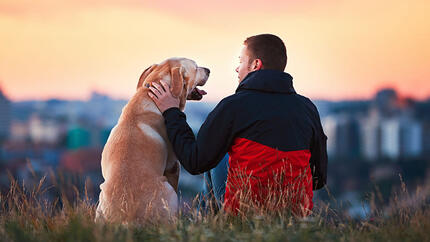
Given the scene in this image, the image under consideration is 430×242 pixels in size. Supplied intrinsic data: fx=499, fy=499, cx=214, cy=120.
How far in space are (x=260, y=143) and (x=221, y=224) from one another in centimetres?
75

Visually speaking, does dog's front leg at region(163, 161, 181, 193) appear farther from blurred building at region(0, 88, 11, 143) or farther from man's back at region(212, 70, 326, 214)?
blurred building at region(0, 88, 11, 143)

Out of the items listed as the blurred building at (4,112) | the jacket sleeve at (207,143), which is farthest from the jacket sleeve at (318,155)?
the blurred building at (4,112)

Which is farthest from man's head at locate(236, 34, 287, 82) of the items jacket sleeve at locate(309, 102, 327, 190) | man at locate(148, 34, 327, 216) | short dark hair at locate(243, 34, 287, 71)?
jacket sleeve at locate(309, 102, 327, 190)

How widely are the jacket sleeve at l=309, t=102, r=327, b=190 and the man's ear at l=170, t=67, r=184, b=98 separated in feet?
4.03

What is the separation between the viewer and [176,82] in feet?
15.0

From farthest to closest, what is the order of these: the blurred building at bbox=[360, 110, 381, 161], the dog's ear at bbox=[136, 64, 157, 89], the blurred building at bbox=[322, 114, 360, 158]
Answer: the blurred building at bbox=[360, 110, 381, 161] < the blurred building at bbox=[322, 114, 360, 158] < the dog's ear at bbox=[136, 64, 157, 89]

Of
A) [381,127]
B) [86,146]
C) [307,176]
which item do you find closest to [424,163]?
[381,127]

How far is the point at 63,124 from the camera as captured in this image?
137 m

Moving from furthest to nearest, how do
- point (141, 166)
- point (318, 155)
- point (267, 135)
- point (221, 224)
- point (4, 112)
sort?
1. point (4, 112)
2. point (318, 155)
3. point (141, 166)
4. point (267, 135)
5. point (221, 224)

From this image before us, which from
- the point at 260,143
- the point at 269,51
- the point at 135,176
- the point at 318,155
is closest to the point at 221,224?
the point at 260,143

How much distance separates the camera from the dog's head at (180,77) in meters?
4.57

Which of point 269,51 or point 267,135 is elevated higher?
point 269,51

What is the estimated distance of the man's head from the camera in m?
4.21

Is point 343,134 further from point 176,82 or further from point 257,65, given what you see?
point 257,65
